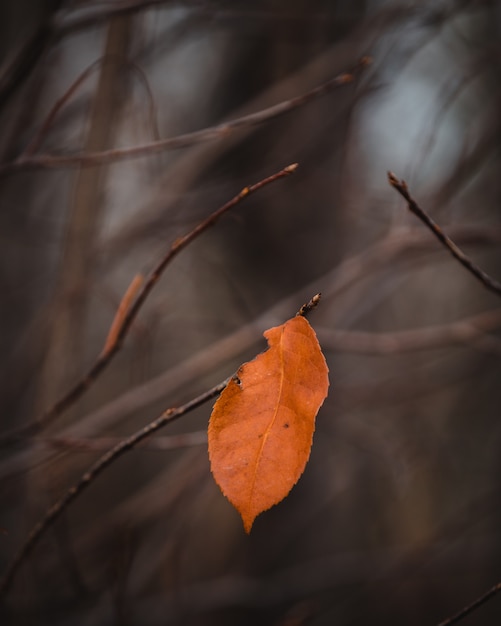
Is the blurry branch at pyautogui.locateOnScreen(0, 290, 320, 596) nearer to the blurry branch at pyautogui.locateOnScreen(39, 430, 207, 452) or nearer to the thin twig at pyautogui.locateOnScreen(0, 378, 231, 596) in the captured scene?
the thin twig at pyautogui.locateOnScreen(0, 378, 231, 596)

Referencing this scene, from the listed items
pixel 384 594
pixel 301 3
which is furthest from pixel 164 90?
pixel 384 594

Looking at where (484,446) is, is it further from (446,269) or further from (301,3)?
(301,3)

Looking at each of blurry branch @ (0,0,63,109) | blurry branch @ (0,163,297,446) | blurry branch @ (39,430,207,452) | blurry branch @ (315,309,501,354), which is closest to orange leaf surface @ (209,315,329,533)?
blurry branch @ (0,163,297,446)

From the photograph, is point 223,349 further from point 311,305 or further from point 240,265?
point 240,265

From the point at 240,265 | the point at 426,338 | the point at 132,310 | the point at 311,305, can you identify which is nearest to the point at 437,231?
the point at 311,305

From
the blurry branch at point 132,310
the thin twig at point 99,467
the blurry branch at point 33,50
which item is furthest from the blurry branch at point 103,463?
the blurry branch at point 33,50

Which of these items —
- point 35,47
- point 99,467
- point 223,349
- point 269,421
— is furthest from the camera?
point 223,349
